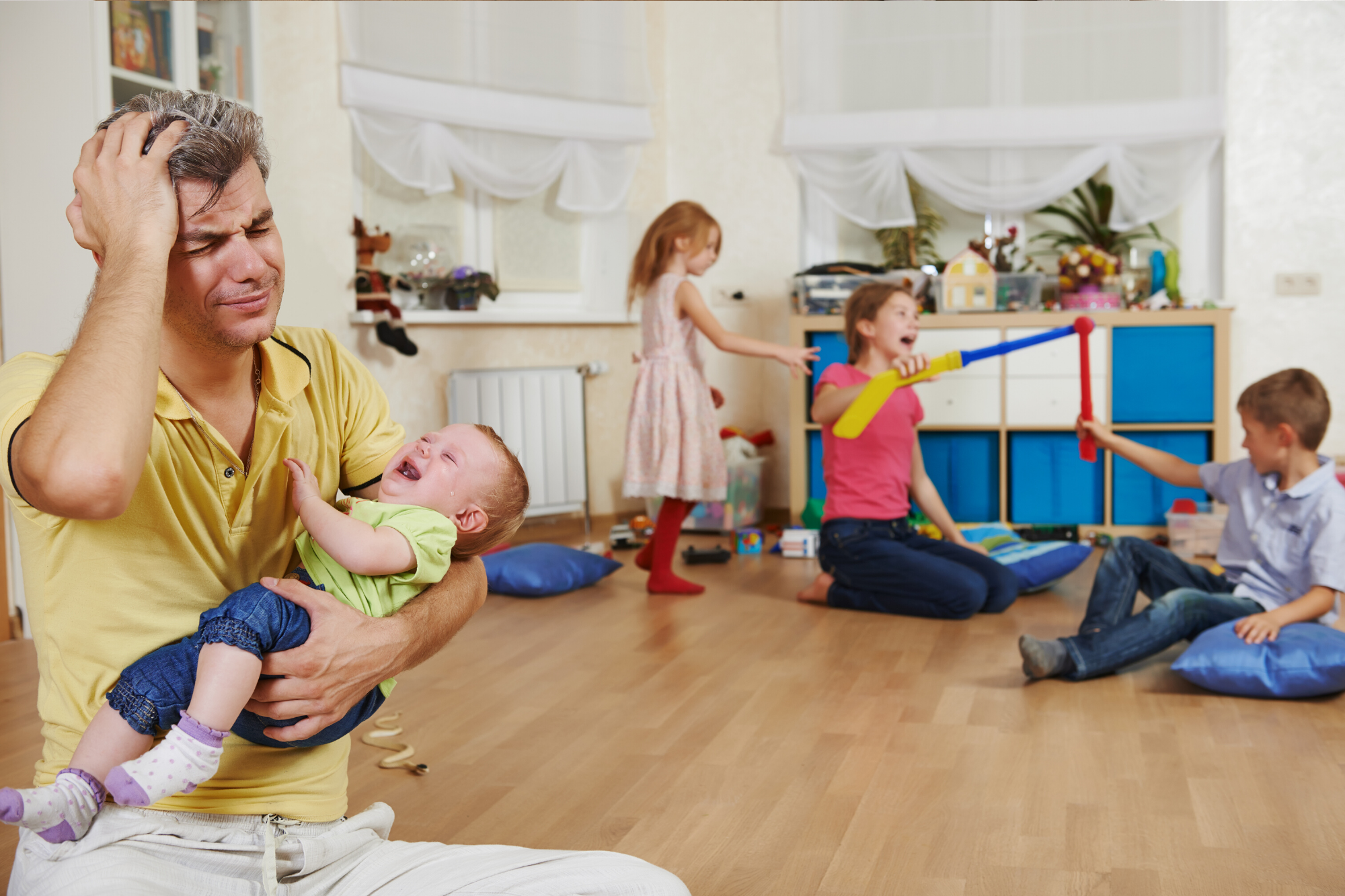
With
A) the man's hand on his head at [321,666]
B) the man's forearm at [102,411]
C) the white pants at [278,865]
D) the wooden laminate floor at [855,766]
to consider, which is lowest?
the wooden laminate floor at [855,766]

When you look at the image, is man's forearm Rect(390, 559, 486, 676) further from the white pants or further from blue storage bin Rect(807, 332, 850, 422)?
blue storage bin Rect(807, 332, 850, 422)

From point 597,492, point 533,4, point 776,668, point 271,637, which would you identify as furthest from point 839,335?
point 271,637

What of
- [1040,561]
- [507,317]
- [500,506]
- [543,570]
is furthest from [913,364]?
[507,317]

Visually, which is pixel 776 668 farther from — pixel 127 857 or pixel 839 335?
pixel 839 335

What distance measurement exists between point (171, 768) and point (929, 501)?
2908mm

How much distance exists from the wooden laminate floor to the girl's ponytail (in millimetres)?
1335

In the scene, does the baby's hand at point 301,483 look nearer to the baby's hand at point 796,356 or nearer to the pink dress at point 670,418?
the baby's hand at point 796,356

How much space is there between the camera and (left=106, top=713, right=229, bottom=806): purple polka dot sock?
0.97 metres

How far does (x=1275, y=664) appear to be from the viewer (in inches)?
92.9

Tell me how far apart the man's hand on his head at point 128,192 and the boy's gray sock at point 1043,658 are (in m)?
2.05

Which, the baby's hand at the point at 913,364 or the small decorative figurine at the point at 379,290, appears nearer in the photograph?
the baby's hand at the point at 913,364

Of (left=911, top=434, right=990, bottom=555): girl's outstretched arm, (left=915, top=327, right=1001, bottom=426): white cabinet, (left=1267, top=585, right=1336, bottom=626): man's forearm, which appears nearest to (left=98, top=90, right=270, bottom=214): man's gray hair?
(left=1267, top=585, right=1336, bottom=626): man's forearm

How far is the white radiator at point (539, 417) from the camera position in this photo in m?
4.49

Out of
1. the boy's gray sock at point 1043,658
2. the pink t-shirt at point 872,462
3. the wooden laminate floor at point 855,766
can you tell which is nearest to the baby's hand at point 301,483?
the wooden laminate floor at point 855,766
